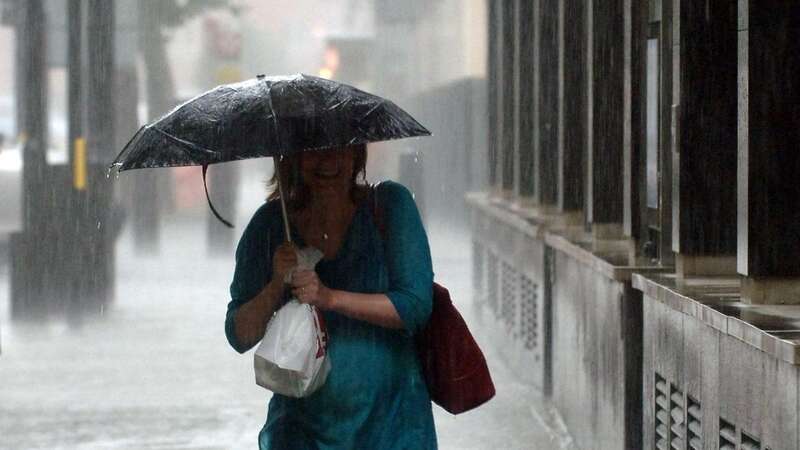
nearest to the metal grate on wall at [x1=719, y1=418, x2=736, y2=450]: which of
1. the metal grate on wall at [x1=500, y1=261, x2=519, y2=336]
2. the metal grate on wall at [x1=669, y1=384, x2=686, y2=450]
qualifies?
the metal grate on wall at [x1=669, y1=384, x2=686, y2=450]

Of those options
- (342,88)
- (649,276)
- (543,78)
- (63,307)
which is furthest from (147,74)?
(342,88)

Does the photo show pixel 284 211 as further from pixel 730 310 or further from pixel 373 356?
pixel 730 310

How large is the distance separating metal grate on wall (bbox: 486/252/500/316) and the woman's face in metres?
9.57

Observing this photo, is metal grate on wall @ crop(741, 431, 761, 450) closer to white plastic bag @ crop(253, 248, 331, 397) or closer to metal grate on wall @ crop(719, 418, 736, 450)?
metal grate on wall @ crop(719, 418, 736, 450)

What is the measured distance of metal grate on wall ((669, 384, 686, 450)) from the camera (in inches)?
246

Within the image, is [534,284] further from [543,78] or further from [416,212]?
[416,212]

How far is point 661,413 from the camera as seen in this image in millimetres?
6824

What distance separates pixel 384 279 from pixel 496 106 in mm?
11760

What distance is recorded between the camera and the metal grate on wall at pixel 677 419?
626 cm

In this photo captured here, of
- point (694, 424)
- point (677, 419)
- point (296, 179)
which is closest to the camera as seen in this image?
point (296, 179)

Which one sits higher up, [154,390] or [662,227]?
[662,227]

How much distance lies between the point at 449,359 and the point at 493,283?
10127mm

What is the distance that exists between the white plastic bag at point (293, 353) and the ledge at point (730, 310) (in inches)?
48.3

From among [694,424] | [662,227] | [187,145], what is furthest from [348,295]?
[662,227]
